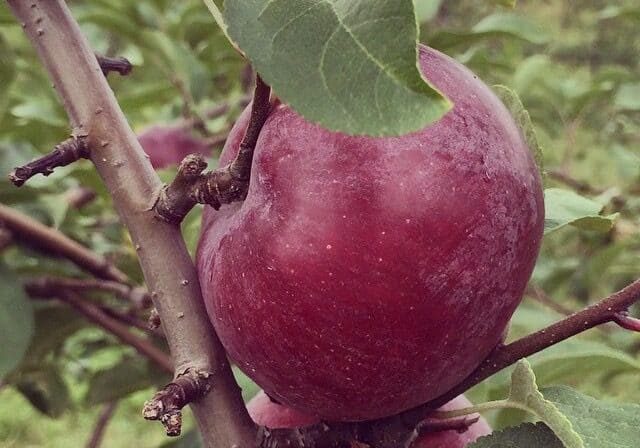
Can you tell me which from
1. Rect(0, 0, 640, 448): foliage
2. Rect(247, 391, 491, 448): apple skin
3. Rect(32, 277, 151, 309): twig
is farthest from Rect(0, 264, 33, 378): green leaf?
Rect(247, 391, 491, 448): apple skin

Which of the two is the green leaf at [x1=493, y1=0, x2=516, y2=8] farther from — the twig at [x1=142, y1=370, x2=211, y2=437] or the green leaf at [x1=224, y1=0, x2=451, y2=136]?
the twig at [x1=142, y1=370, x2=211, y2=437]

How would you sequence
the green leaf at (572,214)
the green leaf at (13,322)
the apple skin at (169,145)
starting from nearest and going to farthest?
the green leaf at (572,214)
the green leaf at (13,322)
the apple skin at (169,145)

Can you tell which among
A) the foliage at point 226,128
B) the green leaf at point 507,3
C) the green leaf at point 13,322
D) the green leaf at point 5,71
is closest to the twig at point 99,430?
the foliage at point 226,128

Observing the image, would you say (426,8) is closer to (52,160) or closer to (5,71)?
(5,71)

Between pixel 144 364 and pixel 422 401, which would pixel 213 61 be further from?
pixel 422 401

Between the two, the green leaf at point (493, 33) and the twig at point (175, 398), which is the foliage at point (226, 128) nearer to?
the green leaf at point (493, 33)

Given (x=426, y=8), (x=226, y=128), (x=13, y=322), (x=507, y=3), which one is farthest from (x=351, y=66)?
(x=226, y=128)
